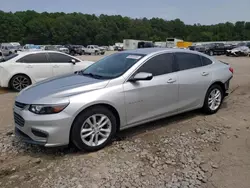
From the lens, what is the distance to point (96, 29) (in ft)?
352

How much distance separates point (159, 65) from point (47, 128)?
2.21 meters

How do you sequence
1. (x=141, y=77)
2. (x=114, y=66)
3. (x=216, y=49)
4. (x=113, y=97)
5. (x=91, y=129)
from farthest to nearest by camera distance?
(x=216, y=49)
(x=114, y=66)
(x=141, y=77)
(x=113, y=97)
(x=91, y=129)

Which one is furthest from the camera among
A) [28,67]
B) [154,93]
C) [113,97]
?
[28,67]

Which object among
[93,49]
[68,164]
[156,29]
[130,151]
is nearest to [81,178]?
[68,164]

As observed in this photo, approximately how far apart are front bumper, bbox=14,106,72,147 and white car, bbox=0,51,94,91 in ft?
17.7

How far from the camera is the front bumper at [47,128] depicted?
3527 mm

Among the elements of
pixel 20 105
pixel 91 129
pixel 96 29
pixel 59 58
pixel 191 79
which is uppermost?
pixel 96 29

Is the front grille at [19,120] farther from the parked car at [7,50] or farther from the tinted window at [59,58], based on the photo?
the parked car at [7,50]

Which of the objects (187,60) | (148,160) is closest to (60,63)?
(187,60)

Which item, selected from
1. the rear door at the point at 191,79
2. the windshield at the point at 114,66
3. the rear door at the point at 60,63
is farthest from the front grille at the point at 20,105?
the rear door at the point at 60,63

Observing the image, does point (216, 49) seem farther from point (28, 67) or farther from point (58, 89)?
point (58, 89)

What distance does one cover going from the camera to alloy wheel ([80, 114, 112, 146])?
3756 mm

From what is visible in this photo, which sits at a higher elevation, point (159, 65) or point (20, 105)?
point (159, 65)

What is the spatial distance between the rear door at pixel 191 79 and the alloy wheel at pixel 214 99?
29 cm
